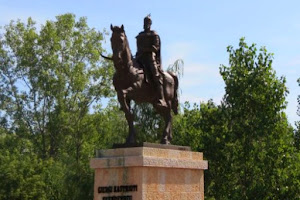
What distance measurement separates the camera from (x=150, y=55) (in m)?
16.2

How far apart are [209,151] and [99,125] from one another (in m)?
15.6

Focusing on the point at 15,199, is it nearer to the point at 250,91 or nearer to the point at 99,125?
the point at 99,125

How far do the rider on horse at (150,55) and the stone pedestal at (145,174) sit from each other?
174 centimetres

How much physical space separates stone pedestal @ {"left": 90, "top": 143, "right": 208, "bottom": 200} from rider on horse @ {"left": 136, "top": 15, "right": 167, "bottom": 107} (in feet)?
5.70

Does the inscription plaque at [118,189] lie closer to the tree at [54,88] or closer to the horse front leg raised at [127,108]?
the horse front leg raised at [127,108]

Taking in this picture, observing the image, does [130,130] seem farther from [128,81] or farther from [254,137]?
[254,137]

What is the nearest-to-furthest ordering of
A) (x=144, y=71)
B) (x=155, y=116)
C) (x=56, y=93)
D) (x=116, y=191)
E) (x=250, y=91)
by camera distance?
1. (x=116, y=191)
2. (x=144, y=71)
3. (x=250, y=91)
4. (x=155, y=116)
5. (x=56, y=93)

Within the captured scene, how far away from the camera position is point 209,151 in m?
29.7

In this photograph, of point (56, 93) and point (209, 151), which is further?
point (56, 93)

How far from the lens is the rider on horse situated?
16.0 metres

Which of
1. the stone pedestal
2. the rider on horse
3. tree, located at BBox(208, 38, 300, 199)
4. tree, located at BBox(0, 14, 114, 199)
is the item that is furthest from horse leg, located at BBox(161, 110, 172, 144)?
tree, located at BBox(0, 14, 114, 199)

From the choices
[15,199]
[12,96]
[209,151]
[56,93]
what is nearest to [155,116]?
[209,151]

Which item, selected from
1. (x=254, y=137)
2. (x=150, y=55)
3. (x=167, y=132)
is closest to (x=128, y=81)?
(x=150, y=55)

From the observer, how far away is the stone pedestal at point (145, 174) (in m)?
14.4
